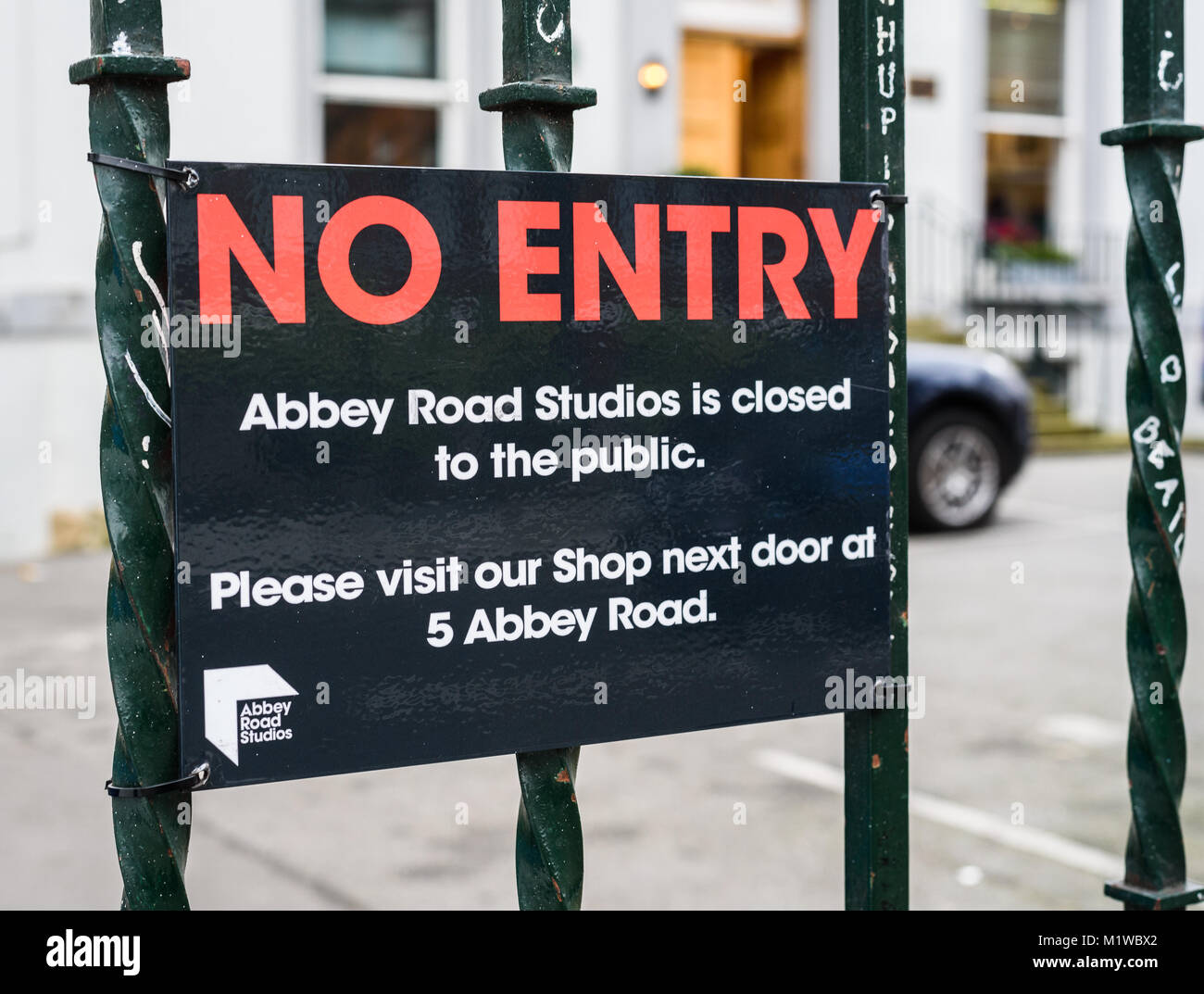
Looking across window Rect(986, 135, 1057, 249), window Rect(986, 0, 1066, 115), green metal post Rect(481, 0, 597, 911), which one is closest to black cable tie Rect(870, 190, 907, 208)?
green metal post Rect(481, 0, 597, 911)

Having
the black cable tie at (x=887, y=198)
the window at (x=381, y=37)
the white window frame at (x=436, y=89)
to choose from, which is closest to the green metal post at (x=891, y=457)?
the black cable tie at (x=887, y=198)

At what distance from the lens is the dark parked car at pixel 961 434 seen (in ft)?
31.6

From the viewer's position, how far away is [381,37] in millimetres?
11578

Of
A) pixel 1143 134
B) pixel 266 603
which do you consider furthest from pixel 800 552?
pixel 1143 134

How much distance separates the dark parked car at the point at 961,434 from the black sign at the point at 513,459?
7872 millimetres

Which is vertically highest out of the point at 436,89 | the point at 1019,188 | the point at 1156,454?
the point at 436,89

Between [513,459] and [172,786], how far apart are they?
49cm

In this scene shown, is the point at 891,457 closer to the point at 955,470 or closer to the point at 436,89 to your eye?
the point at 955,470

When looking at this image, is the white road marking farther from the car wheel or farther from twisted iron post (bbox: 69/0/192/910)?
the car wheel

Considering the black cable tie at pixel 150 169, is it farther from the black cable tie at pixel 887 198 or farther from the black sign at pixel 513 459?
the black cable tie at pixel 887 198

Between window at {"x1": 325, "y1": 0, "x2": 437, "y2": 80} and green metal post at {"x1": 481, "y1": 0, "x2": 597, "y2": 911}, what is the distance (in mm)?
10277

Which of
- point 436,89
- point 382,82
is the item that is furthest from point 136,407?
point 436,89

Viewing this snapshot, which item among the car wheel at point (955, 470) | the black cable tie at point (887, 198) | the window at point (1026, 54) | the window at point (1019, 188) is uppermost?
the window at point (1026, 54)
